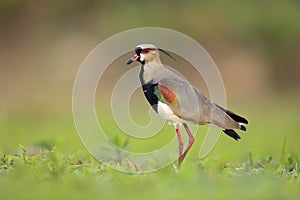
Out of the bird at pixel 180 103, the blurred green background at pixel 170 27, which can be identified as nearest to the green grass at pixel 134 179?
the bird at pixel 180 103

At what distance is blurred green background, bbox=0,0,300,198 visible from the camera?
20656 millimetres

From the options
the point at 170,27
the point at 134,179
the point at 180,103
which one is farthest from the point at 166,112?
the point at 170,27

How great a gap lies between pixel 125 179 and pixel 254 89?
16248 mm

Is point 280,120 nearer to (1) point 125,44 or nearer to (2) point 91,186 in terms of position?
(1) point 125,44

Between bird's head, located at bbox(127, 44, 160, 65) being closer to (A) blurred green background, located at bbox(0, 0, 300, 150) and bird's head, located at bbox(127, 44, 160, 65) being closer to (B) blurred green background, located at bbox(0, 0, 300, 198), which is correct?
(B) blurred green background, located at bbox(0, 0, 300, 198)

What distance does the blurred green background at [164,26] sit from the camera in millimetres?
20656

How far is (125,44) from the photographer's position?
19625mm

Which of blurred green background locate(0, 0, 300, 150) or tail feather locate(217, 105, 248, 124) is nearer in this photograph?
tail feather locate(217, 105, 248, 124)

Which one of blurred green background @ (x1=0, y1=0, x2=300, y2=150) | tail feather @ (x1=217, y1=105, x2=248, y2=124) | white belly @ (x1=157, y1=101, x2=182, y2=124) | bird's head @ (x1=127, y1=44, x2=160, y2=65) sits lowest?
tail feather @ (x1=217, y1=105, x2=248, y2=124)

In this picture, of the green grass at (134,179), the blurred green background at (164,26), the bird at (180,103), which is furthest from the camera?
the blurred green background at (164,26)

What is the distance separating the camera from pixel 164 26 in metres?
20.4

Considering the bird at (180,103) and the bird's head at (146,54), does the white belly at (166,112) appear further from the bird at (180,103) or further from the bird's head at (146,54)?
the bird's head at (146,54)

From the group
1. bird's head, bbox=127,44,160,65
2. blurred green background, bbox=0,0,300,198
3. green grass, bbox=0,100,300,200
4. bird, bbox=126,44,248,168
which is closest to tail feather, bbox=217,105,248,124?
bird, bbox=126,44,248,168

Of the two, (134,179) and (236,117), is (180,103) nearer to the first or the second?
(236,117)
